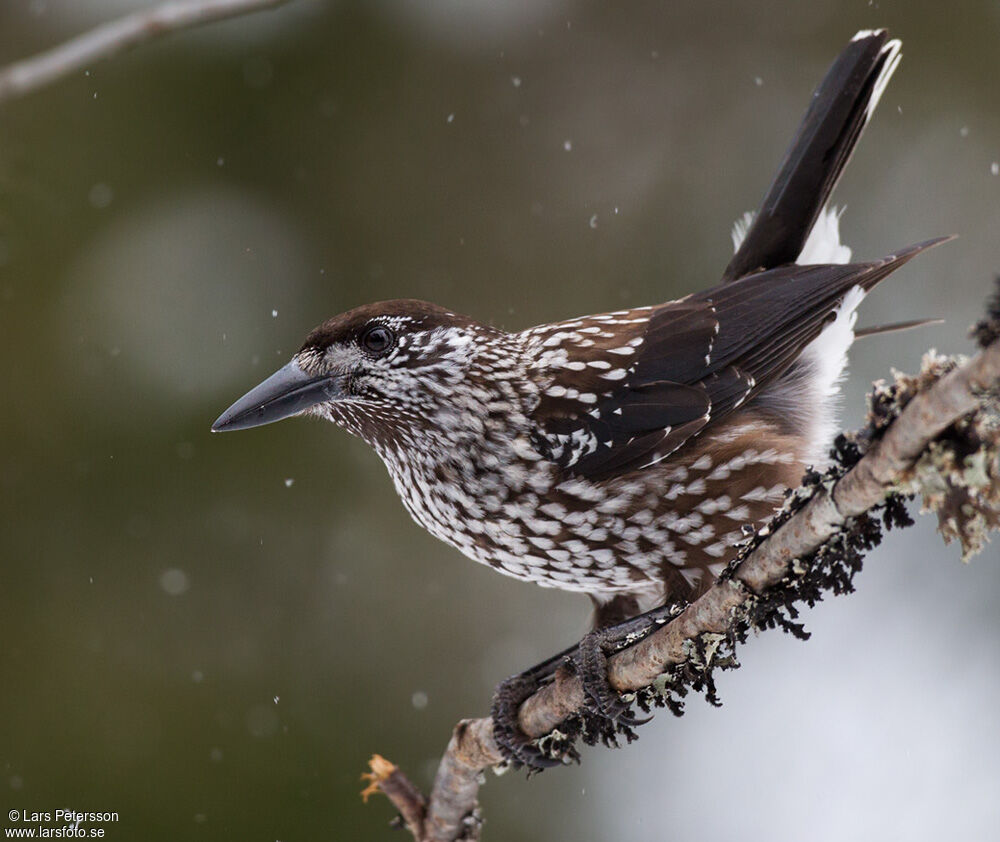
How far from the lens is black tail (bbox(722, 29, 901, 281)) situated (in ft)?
9.27

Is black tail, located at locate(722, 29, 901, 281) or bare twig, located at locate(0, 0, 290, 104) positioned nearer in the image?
bare twig, located at locate(0, 0, 290, 104)

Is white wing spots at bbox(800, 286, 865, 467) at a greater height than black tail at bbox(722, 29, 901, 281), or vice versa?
black tail at bbox(722, 29, 901, 281)

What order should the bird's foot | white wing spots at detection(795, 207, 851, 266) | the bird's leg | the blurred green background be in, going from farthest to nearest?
the blurred green background
white wing spots at detection(795, 207, 851, 266)
the bird's leg
the bird's foot

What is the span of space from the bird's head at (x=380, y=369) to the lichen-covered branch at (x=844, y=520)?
2.62ft

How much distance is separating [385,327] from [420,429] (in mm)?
Answer: 276

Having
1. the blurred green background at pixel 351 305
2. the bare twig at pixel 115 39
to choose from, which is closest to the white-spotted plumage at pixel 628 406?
the bare twig at pixel 115 39

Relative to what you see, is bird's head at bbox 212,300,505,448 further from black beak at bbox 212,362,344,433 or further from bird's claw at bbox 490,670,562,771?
bird's claw at bbox 490,670,562,771

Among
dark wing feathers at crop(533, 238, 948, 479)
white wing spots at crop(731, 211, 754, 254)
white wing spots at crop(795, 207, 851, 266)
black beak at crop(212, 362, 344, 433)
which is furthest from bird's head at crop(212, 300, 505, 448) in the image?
white wing spots at crop(795, 207, 851, 266)

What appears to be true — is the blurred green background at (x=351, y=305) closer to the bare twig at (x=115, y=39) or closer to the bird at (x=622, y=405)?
the bird at (x=622, y=405)

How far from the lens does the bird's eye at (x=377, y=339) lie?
2.79 meters

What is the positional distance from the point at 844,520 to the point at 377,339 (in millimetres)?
1469

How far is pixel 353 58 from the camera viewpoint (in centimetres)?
473

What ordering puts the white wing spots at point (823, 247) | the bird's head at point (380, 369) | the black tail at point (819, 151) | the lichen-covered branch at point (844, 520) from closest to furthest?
the lichen-covered branch at point (844, 520) → the bird's head at point (380, 369) → the black tail at point (819, 151) → the white wing spots at point (823, 247)

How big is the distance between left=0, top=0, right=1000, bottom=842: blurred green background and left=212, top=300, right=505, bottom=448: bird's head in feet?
5.70
